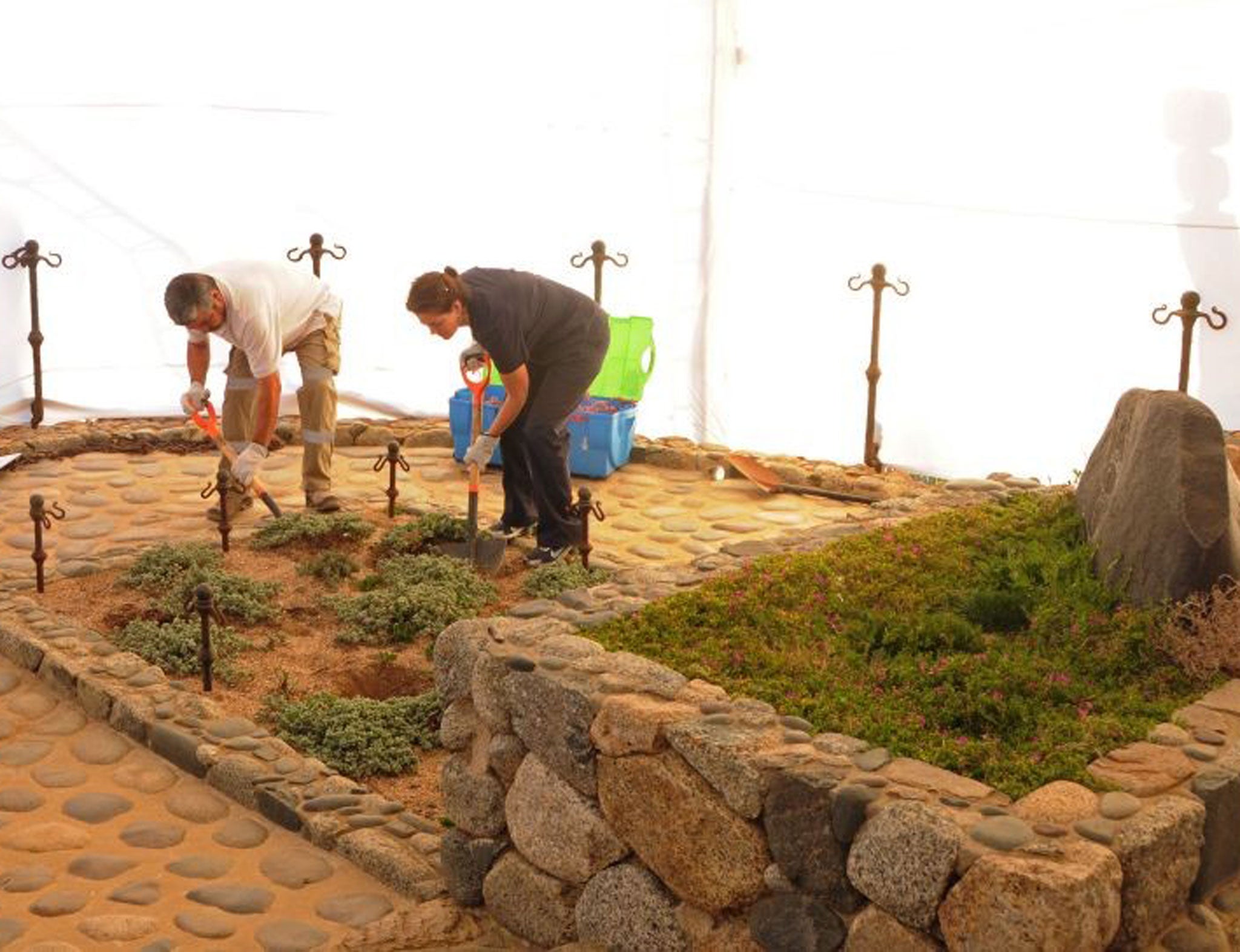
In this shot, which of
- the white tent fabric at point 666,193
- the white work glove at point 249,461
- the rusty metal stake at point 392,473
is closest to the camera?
the white work glove at point 249,461

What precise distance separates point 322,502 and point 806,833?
4818 millimetres

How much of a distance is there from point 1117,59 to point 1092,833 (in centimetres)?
584

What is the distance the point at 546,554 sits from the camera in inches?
299

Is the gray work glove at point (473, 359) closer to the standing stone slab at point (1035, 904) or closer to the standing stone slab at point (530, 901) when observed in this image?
the standing stone slab at point (530, 901)

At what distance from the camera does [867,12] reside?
9.55m

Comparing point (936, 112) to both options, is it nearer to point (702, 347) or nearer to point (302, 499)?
point (702, 347)

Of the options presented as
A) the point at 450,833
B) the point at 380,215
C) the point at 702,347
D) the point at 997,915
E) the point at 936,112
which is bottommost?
the point at 450,833

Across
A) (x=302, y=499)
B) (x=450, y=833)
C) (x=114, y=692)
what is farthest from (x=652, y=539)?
(x=450, y=833)

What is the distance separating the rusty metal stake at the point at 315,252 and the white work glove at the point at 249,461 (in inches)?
83.5

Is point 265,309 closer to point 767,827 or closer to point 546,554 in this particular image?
point 546,554

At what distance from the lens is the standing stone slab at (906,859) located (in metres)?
3.70

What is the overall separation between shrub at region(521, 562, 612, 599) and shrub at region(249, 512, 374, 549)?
0.95 meters

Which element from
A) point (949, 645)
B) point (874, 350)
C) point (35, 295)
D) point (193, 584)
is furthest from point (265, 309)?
point (949, 645)

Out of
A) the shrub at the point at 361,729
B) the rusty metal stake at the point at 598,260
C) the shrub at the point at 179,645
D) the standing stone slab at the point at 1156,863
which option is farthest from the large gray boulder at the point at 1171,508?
the rusty metal stake at the point at 598,260
